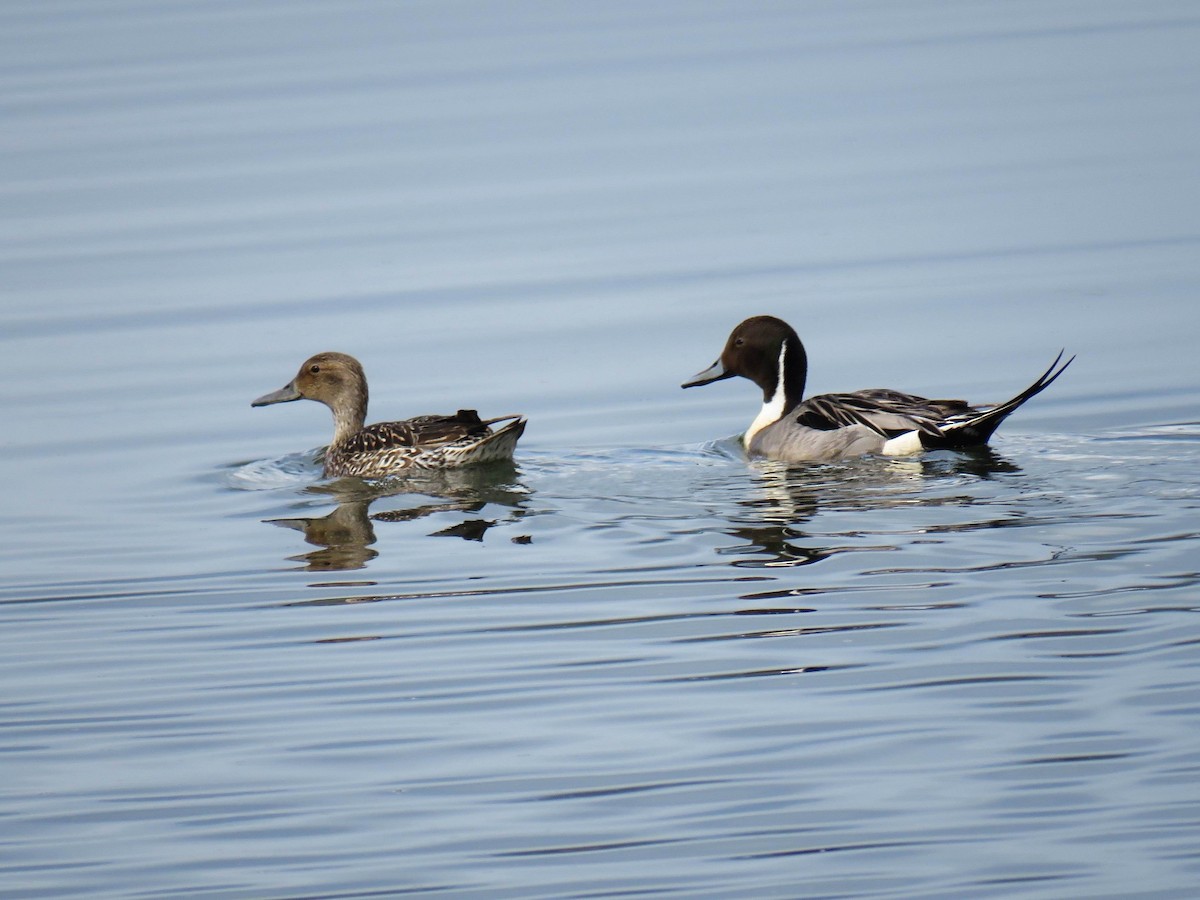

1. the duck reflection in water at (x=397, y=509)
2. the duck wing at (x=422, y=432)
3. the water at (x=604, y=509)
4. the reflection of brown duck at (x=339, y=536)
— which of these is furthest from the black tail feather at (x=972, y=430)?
the reflection of brown duck at (x=339, y=536)

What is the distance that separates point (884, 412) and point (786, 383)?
1455 mm

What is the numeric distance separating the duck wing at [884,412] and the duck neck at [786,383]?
3.11 ft

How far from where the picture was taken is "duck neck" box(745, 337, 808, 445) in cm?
1209

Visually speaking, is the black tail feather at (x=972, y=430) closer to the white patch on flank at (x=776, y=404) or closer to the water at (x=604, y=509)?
the water at (x=604, y=509)

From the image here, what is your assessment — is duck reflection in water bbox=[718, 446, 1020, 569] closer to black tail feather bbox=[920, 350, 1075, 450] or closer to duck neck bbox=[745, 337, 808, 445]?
black tail feather bbox=[920, 350, 1075, 450]

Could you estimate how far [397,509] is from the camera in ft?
33.9

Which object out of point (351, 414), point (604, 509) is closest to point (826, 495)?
point (604, 509)

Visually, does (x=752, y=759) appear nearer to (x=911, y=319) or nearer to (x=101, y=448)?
(x=101, y=448)

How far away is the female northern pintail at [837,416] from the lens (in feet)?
34.9

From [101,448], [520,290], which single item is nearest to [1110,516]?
[101,448]

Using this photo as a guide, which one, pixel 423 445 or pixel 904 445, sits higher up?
pixel 423 445

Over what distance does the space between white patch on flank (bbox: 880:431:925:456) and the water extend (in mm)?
177

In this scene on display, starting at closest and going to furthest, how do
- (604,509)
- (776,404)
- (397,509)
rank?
(604,509) → (397,509) → (776,404)

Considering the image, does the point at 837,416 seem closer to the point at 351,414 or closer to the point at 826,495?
the point at 826,495
